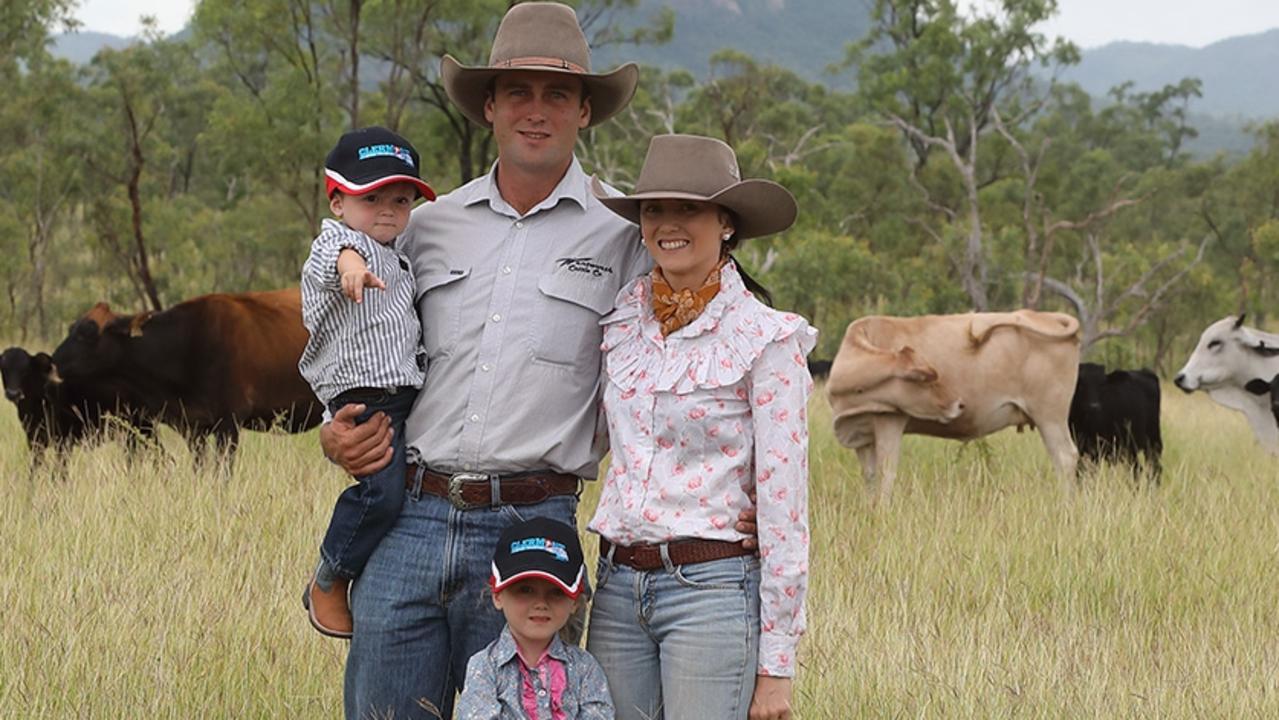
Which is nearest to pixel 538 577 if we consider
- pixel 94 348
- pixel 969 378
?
pixel 969 378

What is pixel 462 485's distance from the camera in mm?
3410

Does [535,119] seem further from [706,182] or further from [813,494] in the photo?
[813,494]

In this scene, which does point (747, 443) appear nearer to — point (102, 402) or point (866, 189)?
point (102, 402)

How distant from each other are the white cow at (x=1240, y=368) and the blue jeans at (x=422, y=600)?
10225mm

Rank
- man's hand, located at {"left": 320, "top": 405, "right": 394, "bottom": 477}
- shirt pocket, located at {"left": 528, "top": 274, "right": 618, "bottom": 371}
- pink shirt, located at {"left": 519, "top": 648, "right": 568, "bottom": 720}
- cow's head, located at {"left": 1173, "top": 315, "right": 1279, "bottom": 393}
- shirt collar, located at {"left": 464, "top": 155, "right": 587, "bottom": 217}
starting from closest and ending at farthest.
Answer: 1. pink shirt, located at {"left": 519, "top": 648, "right": 568, "bottom": 720}
2. man's hand, located at {"left": 320, "top": 405, "right": 394, "bottom": 477}
3. shirt pocket, located at {"left": 528, "top": 274, "right": 618, "bottom": 371}
4. shirt collar, located at {"left": 464, "top": 155, "right": 587, "bottom": 217}
5. cow's head, located at {"left": 1173, "top": 315, "right": 1279, "bottom": 393}

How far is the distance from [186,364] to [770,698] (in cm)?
730

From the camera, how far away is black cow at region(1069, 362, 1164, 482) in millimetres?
10570

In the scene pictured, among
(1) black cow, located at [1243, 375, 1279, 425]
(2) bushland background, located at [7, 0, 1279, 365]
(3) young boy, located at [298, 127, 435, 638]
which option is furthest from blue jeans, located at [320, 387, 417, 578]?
(2) bushland background, located at [7, 0, 1279, 365]

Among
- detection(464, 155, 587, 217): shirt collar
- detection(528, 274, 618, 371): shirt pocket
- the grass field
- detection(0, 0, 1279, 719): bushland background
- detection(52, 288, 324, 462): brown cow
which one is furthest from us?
detection(52, 288, 324, 462): brown cow

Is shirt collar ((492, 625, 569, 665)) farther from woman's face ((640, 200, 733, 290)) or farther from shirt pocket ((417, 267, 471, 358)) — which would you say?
woman's face ((640, 200, 733, 290))

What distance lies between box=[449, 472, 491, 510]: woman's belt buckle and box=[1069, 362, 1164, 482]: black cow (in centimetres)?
810

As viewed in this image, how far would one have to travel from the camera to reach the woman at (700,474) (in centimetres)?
306

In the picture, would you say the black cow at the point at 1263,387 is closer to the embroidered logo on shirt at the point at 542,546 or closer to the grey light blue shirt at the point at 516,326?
the grey light blue shirt at the point at 516,326

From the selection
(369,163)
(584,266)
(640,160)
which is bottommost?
(584,266)
